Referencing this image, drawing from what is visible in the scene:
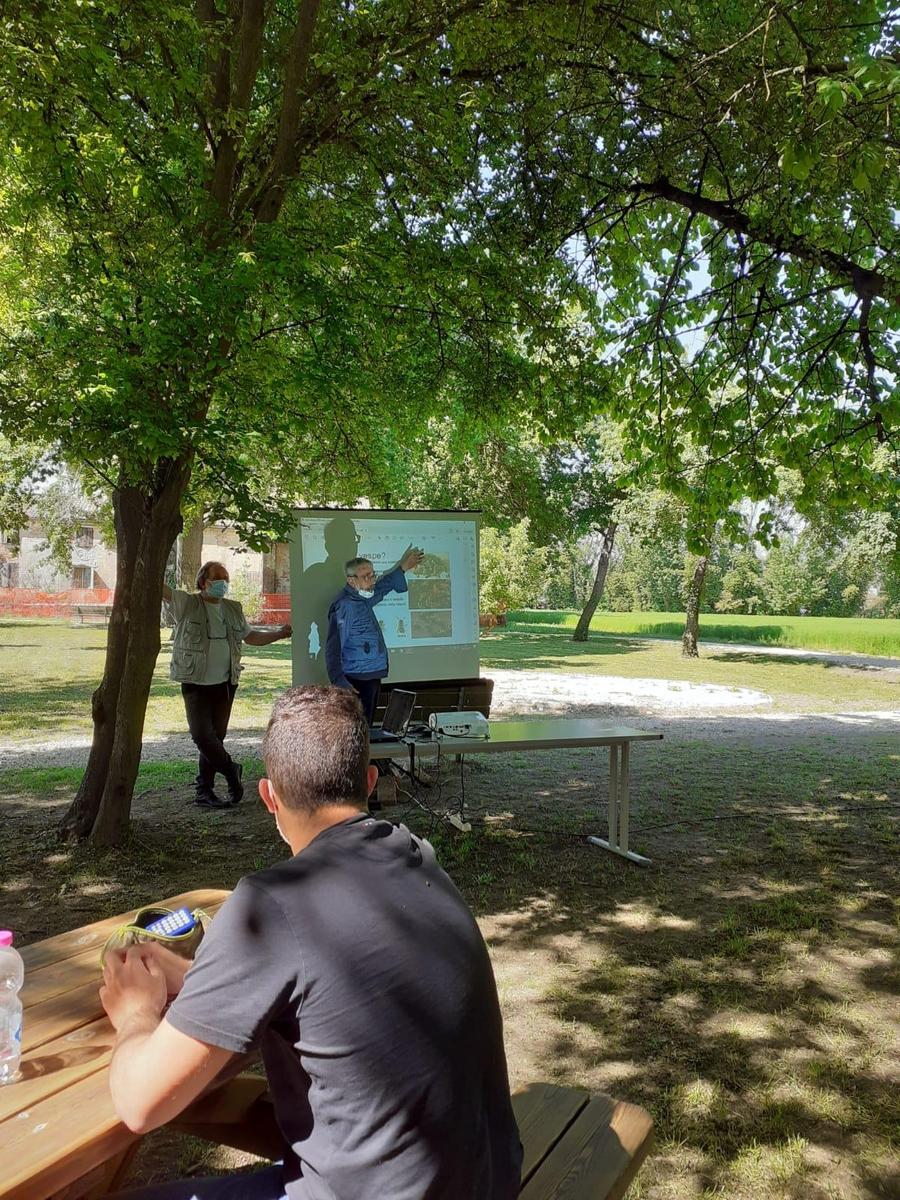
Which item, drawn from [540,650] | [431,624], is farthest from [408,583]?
[540,650]

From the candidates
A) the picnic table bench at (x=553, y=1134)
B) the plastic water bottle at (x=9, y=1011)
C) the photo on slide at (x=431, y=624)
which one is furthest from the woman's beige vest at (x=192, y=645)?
the picnic table bench at (x=553, y=1134)

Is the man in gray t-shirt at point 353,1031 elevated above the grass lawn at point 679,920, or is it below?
above

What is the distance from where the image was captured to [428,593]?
9633 millimetres

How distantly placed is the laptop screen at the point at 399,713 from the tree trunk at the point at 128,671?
1.85 metres

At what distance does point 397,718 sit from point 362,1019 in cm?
571

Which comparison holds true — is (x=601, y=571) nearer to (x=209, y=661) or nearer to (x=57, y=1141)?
(x=209, y=661)

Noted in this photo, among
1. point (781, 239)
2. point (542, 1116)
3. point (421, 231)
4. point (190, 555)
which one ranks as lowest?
point (542, 1116)

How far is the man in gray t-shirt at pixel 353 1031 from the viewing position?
1.43 m

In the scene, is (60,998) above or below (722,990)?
above

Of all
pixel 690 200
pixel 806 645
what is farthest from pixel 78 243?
pixel 806 645

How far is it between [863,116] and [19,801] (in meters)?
8.91

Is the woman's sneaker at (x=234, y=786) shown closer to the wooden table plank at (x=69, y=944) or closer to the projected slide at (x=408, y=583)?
the projected slide at (x=408, y=583)

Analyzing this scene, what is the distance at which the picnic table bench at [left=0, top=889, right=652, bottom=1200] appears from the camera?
157cm

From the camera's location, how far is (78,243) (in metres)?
6.66
